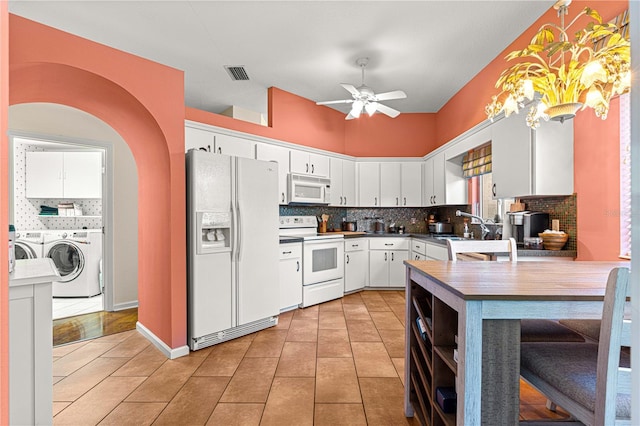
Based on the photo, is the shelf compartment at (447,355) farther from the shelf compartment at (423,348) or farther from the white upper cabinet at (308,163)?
the white upper cabinet at (308,163)

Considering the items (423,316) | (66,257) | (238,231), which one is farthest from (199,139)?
(423,316)

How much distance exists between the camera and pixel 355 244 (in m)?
4.70

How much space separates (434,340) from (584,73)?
1506mm

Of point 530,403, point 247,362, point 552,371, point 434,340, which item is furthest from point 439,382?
point 247,362

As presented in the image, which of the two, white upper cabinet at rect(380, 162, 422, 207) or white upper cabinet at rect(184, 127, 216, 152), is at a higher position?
white upper cabinet at rect(184, 127, 216, 152)

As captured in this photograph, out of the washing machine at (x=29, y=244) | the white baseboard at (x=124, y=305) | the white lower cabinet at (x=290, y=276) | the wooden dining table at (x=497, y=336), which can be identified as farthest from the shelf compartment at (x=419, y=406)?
the washing machine at (x=29, y=244)

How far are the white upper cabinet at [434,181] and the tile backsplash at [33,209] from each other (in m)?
5.37

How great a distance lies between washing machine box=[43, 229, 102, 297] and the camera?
14.6 ft

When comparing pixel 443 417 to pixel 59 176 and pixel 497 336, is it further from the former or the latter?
pixel 59 176

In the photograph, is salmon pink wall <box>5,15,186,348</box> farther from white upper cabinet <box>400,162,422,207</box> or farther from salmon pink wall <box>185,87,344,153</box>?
white upper cabinet <box>400,162,422,207</box>

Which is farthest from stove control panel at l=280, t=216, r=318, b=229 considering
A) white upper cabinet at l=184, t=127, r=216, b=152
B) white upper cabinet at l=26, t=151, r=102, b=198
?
white upper cabinet at l=26, t=151, r=102, b=198

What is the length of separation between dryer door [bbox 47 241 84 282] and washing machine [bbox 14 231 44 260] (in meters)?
0.16

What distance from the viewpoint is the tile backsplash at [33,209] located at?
15.7ft

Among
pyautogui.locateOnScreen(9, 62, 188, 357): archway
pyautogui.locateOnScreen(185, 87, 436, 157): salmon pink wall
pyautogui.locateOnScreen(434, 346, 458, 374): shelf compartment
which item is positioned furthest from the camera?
pyautogui.locateOnScreen(185, 87, 436, 157): salmon pink wall
